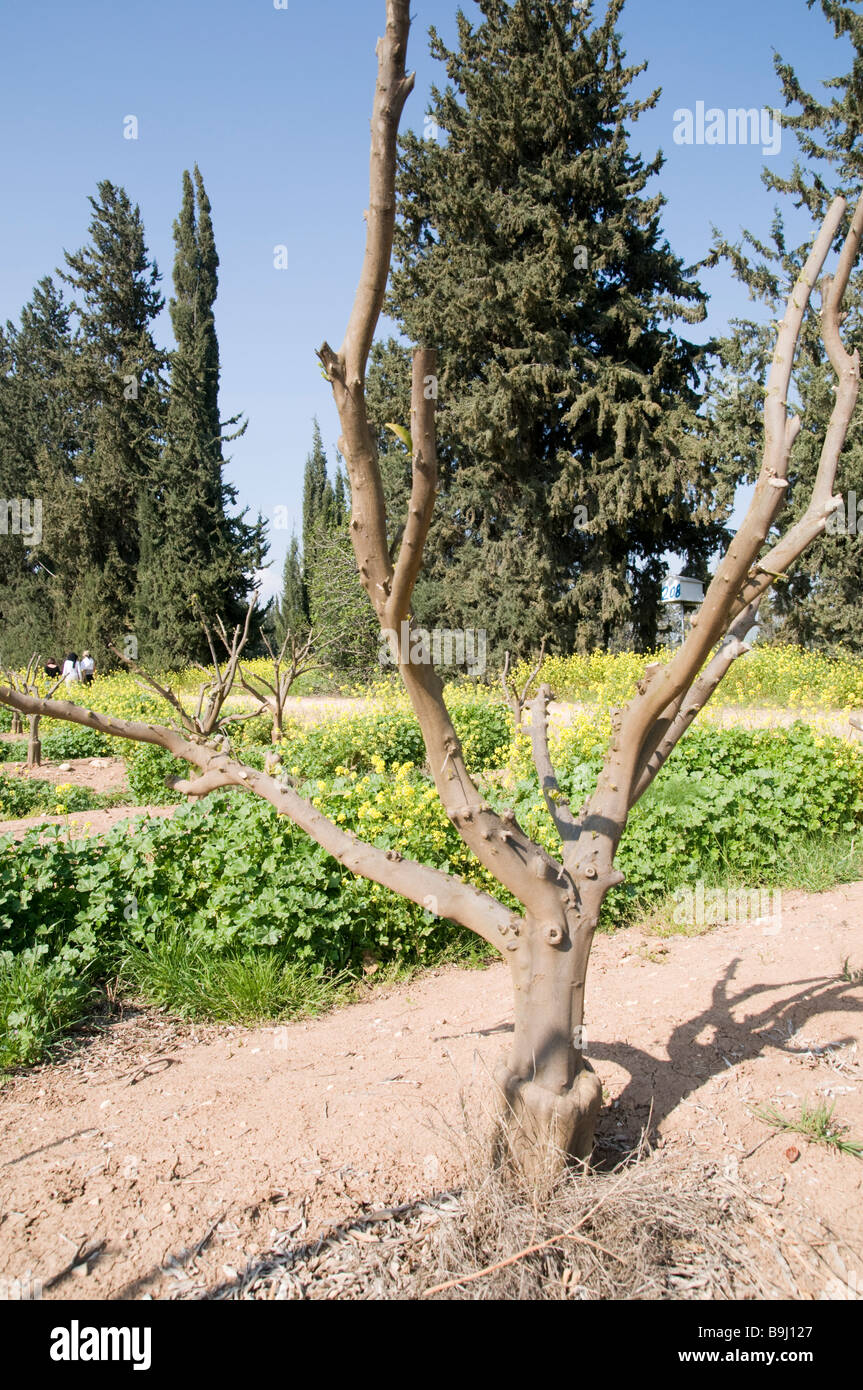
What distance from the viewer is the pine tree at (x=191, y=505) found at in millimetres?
23078

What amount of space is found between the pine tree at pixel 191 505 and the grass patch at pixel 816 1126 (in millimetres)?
21776

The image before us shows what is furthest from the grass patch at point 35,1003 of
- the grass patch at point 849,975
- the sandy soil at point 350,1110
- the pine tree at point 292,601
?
the pine tree at point 292,601

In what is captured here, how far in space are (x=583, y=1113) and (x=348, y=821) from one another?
9.28 ft

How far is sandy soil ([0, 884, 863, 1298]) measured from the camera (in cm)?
206

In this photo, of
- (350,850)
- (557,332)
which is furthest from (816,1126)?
(557,332)

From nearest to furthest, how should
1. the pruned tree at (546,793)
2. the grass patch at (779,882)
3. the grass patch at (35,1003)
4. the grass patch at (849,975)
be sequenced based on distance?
the pruned tree at (546,793) → the grass patch at (35,1003) → the grass patch at (849,975) → the grass patch at (779,882)

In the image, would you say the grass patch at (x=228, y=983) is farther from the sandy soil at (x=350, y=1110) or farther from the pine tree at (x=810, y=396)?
the pine tree at (x=810, y=396)

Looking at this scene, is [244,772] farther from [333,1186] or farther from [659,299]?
[659,299]

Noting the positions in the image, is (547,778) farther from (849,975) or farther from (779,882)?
(779,882)

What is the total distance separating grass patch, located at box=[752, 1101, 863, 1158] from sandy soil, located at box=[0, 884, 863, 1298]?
0.08ft

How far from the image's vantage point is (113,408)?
1014 inches

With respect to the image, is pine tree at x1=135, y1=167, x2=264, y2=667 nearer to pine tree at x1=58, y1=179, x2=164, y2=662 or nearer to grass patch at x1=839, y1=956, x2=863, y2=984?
pine tree at x1=58, y1=179, x2=164, y2=662

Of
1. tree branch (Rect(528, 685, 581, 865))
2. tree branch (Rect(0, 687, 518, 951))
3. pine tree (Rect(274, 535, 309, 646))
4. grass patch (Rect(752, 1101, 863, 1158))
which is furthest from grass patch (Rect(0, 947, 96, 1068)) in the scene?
pine tree (Rect(274, 535, 309, 646))

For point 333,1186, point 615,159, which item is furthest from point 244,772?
point 615,159
